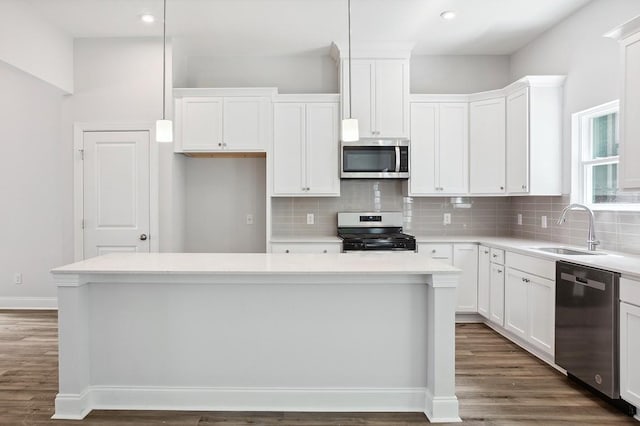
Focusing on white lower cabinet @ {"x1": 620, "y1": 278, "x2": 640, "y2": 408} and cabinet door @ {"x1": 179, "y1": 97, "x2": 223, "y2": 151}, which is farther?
cabinet door @ {"x1": 179, "y1": 97, "x2": 223, "y2": 151}

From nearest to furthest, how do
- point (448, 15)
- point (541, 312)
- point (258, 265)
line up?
point (258, 265) < point (541, 312) < point (448, 15)

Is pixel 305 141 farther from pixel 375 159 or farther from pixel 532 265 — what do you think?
pixel 532 265

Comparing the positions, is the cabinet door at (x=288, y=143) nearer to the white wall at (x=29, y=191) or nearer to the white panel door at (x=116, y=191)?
the white panel door at (x=116, y=191)

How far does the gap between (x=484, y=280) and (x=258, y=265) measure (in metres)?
2.61

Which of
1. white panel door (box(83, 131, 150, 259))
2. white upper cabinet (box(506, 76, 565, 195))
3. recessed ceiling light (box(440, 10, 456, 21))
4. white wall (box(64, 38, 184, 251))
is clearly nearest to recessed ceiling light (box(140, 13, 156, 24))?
white wall (box(64, 38, 184, 251))

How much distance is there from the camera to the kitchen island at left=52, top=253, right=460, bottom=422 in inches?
99.3

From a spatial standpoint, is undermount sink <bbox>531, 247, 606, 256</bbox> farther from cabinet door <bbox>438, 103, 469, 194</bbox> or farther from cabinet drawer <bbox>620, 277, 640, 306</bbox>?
cabinet door <bbox>438, 103, 469, 194</bbox>

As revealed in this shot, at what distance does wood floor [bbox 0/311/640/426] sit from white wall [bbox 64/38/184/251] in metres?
1.61

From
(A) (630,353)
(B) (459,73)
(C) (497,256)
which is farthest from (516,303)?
(B) (459,73)

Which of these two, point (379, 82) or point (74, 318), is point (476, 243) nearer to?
point (379, 82)

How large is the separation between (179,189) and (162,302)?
225 cm

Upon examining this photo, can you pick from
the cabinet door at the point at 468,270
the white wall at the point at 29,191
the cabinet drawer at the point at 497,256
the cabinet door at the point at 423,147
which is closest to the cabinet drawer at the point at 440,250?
the cabinet door at the point at 468,270

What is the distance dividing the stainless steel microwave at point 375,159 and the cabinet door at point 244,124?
897mm

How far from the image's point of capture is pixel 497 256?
3908mm
